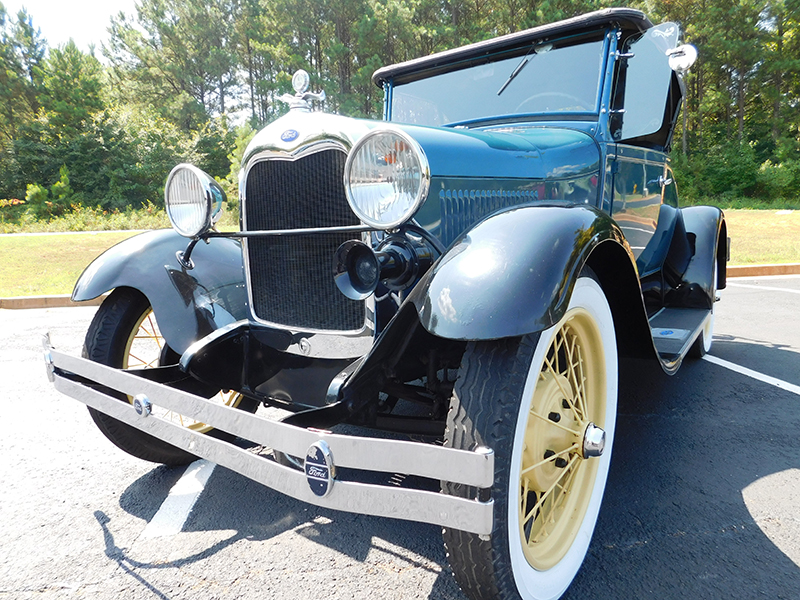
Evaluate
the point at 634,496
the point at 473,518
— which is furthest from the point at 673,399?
the point at 473,518

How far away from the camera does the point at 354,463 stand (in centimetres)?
125

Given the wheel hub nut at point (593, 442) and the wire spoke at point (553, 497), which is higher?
the wheel hub nut at point (593, 442)

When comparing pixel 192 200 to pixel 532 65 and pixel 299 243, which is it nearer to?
pixel 299 243

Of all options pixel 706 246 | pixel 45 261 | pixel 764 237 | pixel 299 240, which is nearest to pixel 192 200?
pixel 299 240

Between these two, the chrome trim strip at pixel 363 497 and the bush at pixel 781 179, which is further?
the bush at pixel 781 179

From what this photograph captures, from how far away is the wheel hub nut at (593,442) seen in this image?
5.20 ft

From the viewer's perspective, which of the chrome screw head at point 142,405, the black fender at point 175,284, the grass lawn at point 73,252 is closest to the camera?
the chrome screw head at point 142,405

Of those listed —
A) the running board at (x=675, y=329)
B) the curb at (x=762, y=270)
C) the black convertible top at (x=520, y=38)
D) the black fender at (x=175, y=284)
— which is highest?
the black convertible top at (x=520, y=38)

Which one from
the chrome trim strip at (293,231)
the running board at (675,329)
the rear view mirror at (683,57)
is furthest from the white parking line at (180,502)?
the rear view mirror at (683,57)

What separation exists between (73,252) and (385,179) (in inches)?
401

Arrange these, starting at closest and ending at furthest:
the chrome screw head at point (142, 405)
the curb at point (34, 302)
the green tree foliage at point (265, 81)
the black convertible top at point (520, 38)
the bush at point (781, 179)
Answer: the chrome screw head at point (142, 405)
the black convertible top at point (520, 38)
the curb at point (34, 302)
the bush at point (781, 179)
the green tree foliage at point (265, 81)

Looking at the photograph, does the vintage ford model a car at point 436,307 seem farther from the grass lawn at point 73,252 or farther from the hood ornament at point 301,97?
the grass lawn at point 73,252

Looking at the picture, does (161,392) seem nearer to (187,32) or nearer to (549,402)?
(549,402)

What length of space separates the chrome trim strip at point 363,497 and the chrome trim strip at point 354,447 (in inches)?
1.7
